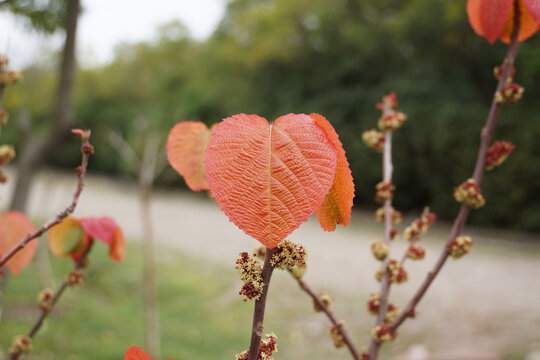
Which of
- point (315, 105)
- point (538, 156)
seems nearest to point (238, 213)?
point (538, 156)

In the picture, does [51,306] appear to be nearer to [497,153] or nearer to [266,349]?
[266,349]

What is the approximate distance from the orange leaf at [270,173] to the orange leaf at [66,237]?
16.3 inches

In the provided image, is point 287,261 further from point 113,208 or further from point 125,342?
point 113,208

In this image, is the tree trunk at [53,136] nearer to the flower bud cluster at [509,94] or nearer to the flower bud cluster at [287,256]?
the flower bud cluster at [509,94]

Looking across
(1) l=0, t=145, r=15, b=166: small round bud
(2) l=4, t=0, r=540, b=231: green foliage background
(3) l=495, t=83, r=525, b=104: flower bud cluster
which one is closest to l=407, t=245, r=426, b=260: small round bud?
(3) l=495, t=83, r=525, b=104: flower bud cluster

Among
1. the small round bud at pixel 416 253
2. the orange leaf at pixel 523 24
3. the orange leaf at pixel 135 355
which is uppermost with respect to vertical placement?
the orange leaf at pixel 523 24

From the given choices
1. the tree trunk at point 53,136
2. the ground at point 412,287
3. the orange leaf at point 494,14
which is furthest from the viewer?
the ground at point 412,287

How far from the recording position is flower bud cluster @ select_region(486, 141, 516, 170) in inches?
28.4

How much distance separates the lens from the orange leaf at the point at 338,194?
0.44 meters

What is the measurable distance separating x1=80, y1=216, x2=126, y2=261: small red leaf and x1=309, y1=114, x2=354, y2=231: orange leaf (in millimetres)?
390

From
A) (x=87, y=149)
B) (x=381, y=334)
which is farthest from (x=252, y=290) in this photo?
(x=381, y=334)

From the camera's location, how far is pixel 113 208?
1229cm

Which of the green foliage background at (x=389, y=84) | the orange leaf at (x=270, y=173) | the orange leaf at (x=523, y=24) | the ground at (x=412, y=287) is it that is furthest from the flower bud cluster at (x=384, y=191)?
the green foliage background at (x=389, y=84)

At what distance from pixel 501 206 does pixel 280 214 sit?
8.92 m
